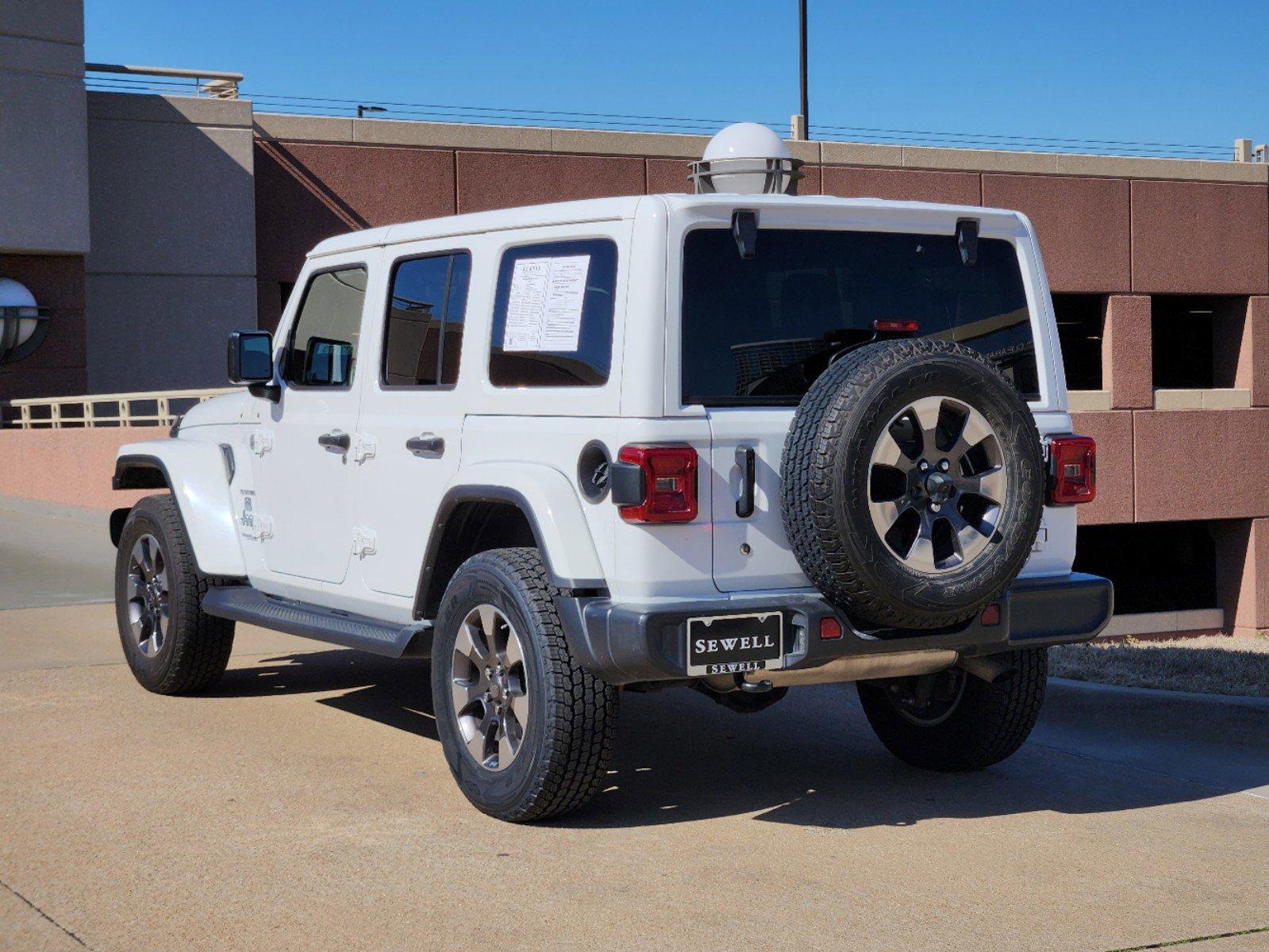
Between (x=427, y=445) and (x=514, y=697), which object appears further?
(x=427, y=445)

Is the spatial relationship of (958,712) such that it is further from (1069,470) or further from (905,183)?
(905,183)

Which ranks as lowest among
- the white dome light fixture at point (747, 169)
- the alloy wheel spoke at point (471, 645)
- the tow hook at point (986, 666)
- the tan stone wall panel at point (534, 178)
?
the tow hook at point (986, 666)

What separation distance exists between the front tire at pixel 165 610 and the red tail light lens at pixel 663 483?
10.7 feet

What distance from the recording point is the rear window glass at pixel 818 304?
5.20m

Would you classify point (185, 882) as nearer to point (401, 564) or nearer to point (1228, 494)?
point (401, 564)

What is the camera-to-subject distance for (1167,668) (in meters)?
9.40

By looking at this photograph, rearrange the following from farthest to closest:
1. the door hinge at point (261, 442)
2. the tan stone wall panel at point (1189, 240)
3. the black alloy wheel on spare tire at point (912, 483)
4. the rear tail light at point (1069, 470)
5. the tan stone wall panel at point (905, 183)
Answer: the tan stone wall panel at point (1189, 240), the tan stone wall panel at point (905, 183), the door hinge at point (261, 442), the rear tail light at point (1069, 470), the black alloy wheel on spare tire at point (912, 483)

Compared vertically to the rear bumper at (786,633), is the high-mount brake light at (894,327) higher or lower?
higher

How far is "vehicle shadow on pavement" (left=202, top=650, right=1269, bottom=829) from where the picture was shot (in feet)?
18.9

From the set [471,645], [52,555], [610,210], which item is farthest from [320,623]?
[52,555]

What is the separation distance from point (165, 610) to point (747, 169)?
3.57 meters

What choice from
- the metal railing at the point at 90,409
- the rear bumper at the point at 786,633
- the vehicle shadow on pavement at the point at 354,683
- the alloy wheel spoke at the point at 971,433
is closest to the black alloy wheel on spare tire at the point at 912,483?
the alloy wheel spoke at the point at 971,433

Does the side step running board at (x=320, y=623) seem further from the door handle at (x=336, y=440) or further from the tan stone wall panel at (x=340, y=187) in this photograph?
the tan stone wall panel at (x=340, y=187)

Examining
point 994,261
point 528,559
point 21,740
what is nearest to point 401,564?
point 528,559
